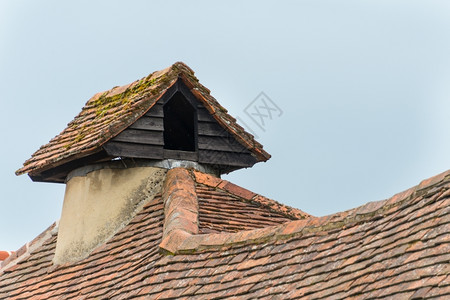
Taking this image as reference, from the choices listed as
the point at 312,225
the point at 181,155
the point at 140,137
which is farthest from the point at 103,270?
the point at 312,225

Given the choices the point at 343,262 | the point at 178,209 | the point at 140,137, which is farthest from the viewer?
the point at 140,137

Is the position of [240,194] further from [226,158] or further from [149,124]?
[149,124]

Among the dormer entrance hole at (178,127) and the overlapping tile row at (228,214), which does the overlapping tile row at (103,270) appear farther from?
the dormer entrance hole at (178,127)

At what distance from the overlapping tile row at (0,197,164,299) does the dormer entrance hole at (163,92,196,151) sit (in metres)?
1.70

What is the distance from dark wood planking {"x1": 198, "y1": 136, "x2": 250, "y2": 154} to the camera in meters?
13.1

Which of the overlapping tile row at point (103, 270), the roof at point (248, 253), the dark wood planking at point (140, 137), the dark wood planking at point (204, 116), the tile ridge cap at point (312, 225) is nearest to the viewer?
the roof at point (248, 253)

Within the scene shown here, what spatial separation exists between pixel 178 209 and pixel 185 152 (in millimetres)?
1644

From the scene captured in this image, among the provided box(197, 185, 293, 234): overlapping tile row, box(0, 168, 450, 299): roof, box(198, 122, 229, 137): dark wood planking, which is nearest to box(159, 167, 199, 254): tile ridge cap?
box(0, 168, 450, 299): roof

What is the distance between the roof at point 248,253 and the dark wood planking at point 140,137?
1.49ft

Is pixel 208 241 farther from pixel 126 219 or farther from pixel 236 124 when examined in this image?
pixel 236 124

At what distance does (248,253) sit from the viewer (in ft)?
32.1

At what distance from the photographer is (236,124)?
13359 mm

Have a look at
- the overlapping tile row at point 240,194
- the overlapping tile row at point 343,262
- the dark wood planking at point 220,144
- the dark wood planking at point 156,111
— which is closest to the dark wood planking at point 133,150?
the dark wood planking at point 156,111

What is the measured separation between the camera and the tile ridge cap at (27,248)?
44.7ft
